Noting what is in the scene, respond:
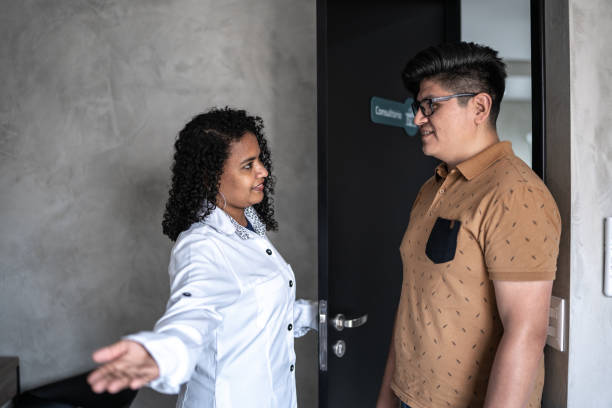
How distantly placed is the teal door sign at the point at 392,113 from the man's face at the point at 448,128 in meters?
0.73

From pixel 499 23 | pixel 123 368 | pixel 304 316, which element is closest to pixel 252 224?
pixel 304 316

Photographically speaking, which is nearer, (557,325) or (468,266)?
(468,266)

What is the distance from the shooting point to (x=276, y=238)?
7.98 feet

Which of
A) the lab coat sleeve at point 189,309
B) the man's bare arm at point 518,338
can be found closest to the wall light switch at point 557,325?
the man's bare arm at point 518,338

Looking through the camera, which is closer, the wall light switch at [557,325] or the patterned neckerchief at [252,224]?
the wall light switch at [557,325]

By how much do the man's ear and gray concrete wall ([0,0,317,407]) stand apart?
1.22m

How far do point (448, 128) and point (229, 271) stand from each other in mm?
837

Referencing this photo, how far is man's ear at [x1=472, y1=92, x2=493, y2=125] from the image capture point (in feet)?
4.22

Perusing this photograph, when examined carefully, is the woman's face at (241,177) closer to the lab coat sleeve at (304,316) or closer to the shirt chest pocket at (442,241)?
the lab coat sleeve at (304,316)

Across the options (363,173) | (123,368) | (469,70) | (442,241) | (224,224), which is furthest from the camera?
(363,173)

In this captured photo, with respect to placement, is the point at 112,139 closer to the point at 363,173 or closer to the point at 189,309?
the point at 363,173

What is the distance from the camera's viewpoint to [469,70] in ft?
4.30

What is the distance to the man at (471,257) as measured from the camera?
42.3 inches

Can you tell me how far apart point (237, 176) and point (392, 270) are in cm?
108
